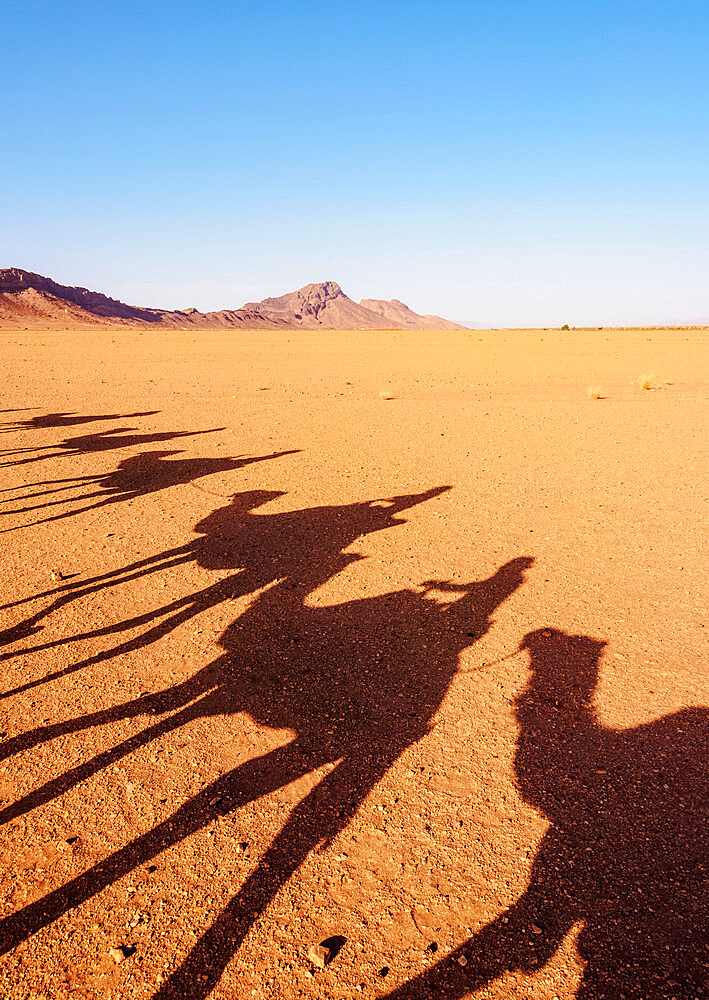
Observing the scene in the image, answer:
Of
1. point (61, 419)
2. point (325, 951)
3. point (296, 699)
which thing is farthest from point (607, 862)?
point (61, 419)

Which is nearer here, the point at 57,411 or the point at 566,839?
the point at 566,839

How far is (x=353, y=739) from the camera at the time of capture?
3.96m

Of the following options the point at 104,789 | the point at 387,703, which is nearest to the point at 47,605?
the point at 104,789

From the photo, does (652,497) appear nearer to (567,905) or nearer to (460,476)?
(460,476)

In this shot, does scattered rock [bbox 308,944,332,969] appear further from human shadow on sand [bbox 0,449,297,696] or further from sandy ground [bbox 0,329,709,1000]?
human shadow on sand [bbox 0,449,297,696]

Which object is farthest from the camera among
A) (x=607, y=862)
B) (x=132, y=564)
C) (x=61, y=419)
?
(x=61, y=419)

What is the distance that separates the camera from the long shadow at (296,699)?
2.93 meters

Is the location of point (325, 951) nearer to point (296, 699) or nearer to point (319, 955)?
point (319, 955)

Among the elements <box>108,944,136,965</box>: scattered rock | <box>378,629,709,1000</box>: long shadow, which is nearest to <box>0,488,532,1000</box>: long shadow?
<box>108,944,136,965</box>: scattered rock

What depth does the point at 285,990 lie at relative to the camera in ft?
8.24

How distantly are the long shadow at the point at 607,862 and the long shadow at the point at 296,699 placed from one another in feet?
2.49

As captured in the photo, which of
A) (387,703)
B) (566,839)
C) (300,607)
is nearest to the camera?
(566,839)

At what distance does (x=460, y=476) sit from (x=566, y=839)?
7.44 meters

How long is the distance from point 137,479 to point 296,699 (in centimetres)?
668
